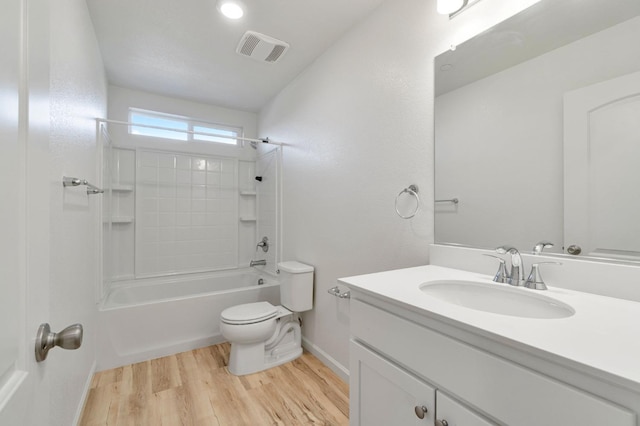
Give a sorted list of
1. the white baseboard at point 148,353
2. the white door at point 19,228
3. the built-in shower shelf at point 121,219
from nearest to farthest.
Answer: the white door at point 19,228 → the white baseboard at point 148,353 → the built-in shower shelf at point 121,219

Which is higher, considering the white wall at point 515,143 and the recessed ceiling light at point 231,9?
the recessed ceiling light at point 231,9

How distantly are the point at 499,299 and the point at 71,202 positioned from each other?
193 cm

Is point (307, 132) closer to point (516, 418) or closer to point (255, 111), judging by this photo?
point (255, 111)

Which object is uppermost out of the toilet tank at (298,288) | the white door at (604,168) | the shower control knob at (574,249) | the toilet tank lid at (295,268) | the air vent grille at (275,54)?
the air vent grille at (275,54)

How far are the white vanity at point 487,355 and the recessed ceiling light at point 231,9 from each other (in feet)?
5.67

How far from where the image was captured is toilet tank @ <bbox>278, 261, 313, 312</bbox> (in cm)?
218

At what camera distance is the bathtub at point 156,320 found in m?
2.06

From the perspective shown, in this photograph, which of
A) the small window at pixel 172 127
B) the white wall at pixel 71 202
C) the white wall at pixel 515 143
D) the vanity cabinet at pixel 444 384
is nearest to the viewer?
the vanity cabinet at pixel 444 384

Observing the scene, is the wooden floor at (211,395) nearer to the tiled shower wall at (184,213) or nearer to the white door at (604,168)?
the tiled shower wall at (184,213)

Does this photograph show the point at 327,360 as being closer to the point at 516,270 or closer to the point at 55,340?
the point at 516,270

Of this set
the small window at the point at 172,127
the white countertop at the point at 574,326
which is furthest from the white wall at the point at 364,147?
the small window at the point at 172,127

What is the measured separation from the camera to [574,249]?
0.96 metres

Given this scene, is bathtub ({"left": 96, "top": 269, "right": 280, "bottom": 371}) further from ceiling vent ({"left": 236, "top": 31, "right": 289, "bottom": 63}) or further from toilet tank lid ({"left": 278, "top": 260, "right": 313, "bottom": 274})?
ceiling vent ({"left": 236, "top": 31, "right": 289, "bottom": 63})

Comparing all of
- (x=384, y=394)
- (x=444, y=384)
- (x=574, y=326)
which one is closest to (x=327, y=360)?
(x=384, y=394)
